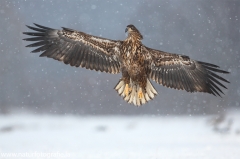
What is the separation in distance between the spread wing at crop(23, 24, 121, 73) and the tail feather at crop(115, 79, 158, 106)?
0.25 meters

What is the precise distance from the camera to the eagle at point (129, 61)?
334cm

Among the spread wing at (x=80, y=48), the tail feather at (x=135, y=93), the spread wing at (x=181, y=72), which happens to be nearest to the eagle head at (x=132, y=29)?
the spread wing at (x=80, y=48)

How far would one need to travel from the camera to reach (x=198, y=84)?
3830 mm

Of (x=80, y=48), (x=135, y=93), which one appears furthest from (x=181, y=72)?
(x=80, y=48)

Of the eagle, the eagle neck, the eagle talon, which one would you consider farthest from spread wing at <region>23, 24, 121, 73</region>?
the eagle talon

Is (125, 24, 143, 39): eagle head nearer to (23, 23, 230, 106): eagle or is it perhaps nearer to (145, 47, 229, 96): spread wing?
(23, 23, 230, 106): eagle

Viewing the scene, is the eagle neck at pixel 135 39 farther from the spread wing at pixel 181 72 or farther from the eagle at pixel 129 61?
the spread wing at pixel 181 72

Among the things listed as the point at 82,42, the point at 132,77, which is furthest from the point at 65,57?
the point at 132,77

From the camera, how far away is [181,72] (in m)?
3.93

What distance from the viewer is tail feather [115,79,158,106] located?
329cm

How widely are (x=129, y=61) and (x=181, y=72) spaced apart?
33.2 inches

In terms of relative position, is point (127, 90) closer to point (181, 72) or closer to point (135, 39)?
point (135, 39)

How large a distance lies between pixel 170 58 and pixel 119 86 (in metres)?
0.73

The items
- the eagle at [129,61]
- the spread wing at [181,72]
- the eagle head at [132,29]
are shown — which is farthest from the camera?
the spread wing at [181,72]
